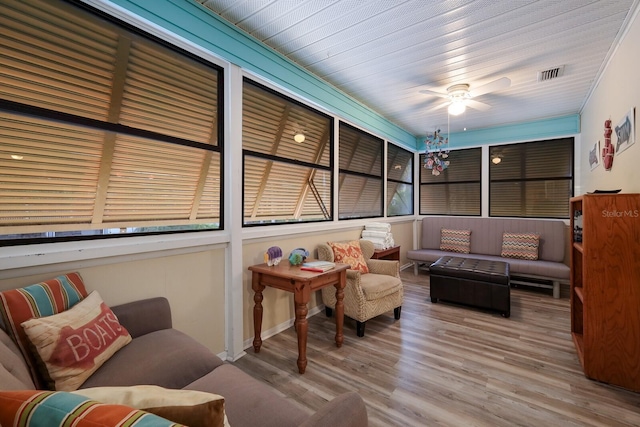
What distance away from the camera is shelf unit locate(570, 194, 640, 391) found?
1938 mm

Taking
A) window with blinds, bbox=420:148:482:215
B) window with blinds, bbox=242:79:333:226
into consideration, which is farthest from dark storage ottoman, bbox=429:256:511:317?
window with blinds, bbox=420:148:482:215

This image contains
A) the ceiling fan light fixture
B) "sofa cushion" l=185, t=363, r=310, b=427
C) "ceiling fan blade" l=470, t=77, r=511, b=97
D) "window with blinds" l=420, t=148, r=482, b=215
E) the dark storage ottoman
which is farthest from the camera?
"window with blinds" l=420, t=148, r=482, b=215

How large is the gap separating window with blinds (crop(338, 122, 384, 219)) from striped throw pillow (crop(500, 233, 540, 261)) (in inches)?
83.0

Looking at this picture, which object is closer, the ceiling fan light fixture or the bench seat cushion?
the ceiling fan light fixture

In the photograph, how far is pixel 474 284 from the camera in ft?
11.3

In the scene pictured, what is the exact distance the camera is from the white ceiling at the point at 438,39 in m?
2.15

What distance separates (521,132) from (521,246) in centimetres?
205

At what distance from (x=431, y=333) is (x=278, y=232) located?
1.84 meters

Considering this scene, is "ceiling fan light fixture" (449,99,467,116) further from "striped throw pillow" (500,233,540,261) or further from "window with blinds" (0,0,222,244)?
"window with blinds" (0,0,222,244)

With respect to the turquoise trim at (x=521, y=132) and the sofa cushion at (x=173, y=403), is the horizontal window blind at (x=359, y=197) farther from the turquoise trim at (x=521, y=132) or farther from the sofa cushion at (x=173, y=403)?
the sofa cushion at (x=173, y=403)

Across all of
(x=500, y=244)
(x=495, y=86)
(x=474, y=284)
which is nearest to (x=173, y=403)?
(x=474, y=284)

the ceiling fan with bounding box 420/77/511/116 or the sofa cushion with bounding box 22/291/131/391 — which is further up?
the ceiling fan with bounding box 420/77/511/116

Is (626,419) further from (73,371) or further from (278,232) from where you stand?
(73,371)

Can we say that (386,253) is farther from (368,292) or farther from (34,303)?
(34,303)
